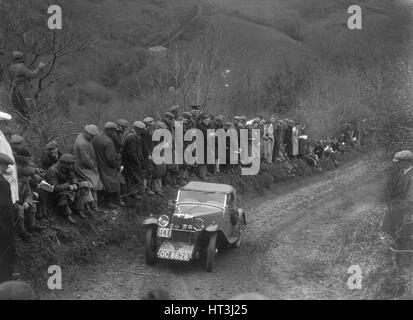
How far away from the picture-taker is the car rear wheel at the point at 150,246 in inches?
382

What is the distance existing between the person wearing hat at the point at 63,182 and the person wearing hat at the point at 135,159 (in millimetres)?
1977

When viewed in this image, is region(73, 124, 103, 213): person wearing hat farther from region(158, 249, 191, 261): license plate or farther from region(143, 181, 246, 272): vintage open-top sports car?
region(158, 249, 191, 261): license plate

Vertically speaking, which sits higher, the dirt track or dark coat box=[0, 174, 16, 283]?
dark coat box=[0, 174, 16, 283]

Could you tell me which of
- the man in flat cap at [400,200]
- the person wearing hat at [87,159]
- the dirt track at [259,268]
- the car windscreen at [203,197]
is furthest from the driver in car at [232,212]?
the man in flat cap at [400,200]

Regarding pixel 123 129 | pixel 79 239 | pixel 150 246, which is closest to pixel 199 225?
pixel 150 246

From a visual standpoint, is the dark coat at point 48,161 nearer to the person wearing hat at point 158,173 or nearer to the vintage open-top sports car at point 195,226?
the vintage open-top sports car at point 195,226

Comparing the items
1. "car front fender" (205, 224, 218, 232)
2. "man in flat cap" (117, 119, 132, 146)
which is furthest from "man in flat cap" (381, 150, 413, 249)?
"man in flat cap" (117, 119, 132, 146)

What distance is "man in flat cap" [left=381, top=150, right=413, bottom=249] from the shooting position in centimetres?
868

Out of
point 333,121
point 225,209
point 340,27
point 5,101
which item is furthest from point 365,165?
point 340,27

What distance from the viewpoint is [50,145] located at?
9617 millimetres

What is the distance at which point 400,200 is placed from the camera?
8883 millimetres

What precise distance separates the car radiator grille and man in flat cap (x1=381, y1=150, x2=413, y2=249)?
3.49m

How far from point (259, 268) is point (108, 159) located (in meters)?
3.71

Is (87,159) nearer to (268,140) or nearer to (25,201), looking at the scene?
(25,201)
